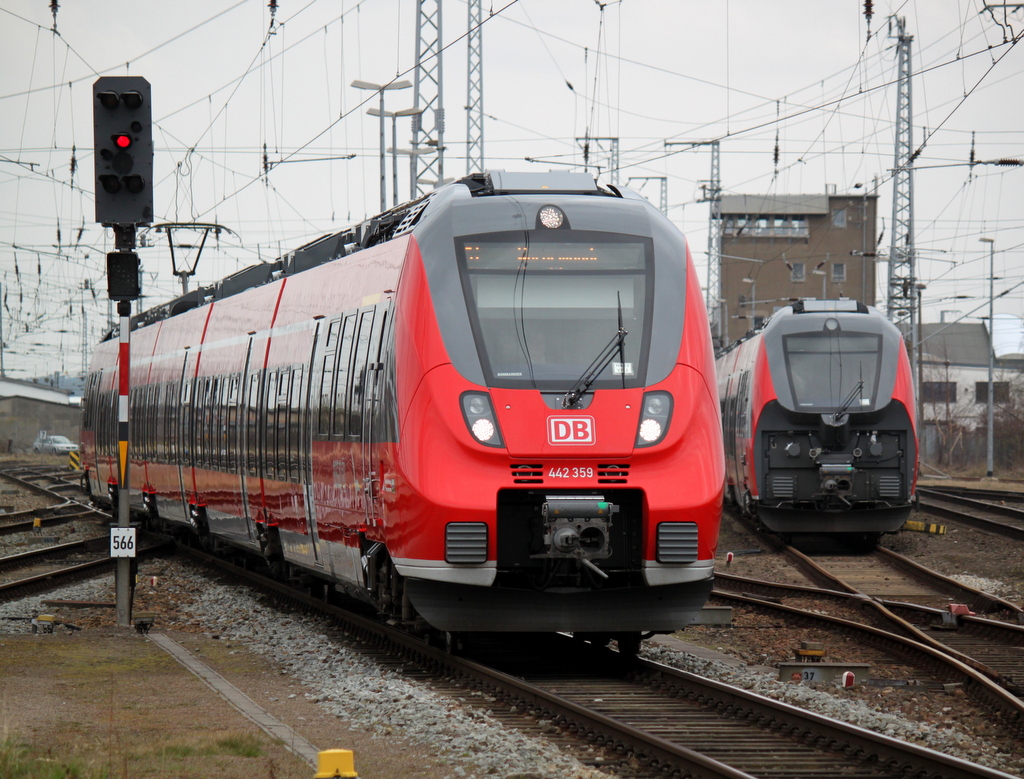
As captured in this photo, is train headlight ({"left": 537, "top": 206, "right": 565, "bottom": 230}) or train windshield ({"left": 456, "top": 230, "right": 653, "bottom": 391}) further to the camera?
train headlight ({"left": 537, "top": 206, "right": 565, "bottom": 230})

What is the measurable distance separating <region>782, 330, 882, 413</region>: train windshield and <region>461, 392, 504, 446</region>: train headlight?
44.0ft

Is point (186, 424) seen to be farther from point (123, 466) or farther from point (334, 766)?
point (334, 766)

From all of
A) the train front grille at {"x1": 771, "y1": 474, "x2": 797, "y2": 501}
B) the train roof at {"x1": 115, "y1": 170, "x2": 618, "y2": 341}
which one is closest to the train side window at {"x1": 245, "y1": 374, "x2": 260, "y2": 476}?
the train roof at {"x1": 115, "y1": 170, "x2": 618, "y2": 341}

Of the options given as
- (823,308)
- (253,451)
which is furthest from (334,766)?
(823,308)

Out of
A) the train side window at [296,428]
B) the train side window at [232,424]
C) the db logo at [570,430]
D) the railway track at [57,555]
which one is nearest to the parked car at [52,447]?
the railway track at [57,555]

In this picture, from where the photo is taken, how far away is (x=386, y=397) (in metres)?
11.2

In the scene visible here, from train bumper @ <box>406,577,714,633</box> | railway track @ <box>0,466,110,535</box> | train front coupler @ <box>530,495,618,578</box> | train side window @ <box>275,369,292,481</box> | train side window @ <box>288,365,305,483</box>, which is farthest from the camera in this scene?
railway track @ <box>0,466,110,535</box>

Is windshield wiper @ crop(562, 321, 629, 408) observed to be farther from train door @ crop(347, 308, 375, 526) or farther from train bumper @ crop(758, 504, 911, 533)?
train bumper @ crop(758, 504, 911, 533)

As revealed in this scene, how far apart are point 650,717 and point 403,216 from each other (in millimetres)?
5586

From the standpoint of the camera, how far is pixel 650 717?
910 cm

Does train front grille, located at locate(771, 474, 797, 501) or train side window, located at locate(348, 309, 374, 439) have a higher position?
train side window, located at locate(348, 309, 374, 439)

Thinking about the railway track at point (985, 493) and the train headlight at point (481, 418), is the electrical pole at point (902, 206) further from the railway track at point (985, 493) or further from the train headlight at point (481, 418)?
the train headlight at point (481, 418)

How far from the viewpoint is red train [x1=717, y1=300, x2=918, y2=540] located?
2255 cm

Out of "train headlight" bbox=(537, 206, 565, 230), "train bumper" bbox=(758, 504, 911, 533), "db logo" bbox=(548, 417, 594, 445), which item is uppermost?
"train headlight" bbox=(537, 206, 565, 230)
